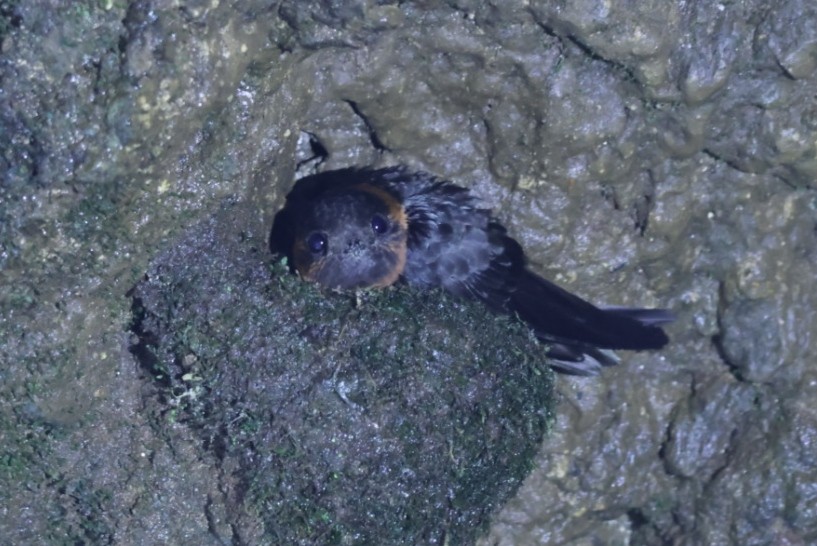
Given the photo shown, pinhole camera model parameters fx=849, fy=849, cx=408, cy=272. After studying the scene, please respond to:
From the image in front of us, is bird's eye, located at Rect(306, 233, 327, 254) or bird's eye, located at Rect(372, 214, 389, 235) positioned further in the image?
bird's eye, located at Rect(372, 214, 389, 235)

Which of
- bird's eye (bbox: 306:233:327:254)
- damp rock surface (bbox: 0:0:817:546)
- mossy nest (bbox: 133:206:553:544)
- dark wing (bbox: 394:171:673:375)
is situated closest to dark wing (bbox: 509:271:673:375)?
dark wing (bbox: 394:171:673:375)

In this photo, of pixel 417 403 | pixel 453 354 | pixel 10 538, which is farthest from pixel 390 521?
pixel 10 538

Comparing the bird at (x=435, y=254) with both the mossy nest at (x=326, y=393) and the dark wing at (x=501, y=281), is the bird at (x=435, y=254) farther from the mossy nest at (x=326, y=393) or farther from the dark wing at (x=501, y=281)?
the mossy nest at (x=326, y=393)

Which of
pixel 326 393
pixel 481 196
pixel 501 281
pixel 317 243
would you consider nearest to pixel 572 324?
pixel 501 281

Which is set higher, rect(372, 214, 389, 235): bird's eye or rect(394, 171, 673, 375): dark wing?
rect(372, 214, 389, 235): bird's eye

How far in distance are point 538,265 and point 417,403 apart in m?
1.38

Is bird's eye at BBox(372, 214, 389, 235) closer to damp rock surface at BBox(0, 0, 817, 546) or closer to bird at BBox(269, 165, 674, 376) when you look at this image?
bird at BBox(269, 165, 674, 376)

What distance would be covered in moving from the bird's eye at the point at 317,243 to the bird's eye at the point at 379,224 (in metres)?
0.26

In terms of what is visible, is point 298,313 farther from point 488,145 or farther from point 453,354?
point 488,145

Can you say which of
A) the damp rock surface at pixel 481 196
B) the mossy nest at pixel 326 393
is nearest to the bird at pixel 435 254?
the damp rock surface at pixel 481 196

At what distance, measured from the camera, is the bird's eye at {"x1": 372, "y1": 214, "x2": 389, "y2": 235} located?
407 cm

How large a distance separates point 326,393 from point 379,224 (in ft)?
3.72

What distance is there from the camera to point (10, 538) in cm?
352

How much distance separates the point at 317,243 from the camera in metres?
3.95
